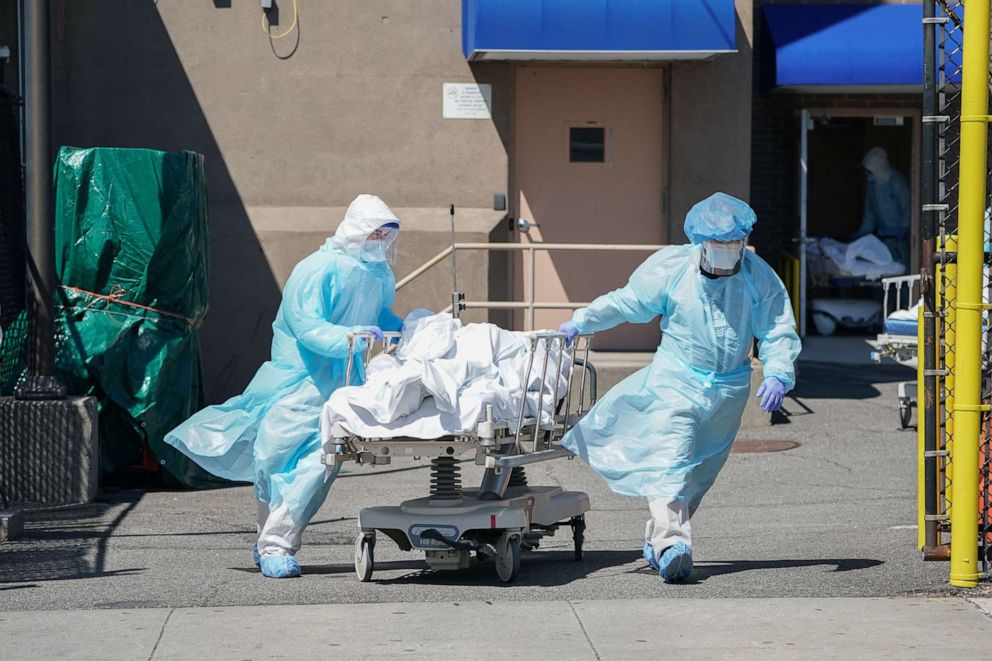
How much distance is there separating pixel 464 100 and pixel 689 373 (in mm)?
6620

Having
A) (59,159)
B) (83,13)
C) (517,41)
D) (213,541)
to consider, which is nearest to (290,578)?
(213,541)

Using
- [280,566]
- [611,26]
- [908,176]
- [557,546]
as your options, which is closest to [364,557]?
[280,566]

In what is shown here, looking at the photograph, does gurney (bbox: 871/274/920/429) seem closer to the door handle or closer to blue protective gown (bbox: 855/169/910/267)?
the door handle

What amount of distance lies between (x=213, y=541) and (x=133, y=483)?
7.40 ft

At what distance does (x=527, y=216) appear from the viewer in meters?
13.8

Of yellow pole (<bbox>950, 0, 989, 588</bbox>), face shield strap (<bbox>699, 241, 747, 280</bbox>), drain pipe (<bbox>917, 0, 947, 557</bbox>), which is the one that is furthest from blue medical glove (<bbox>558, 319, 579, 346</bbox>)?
yellow pole (<bbox>950, 0, 989, 588</bbox>)

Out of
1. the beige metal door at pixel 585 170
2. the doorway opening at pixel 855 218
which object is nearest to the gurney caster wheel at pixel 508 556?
the beige metal door at pixel 585 170

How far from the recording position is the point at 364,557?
7133 mm

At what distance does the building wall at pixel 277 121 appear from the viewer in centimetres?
1310

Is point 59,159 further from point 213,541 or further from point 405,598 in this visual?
point 405,598

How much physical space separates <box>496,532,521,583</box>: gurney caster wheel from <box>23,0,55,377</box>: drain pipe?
3.99 meters

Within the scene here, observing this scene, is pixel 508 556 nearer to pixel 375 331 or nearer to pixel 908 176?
pixel 375 331

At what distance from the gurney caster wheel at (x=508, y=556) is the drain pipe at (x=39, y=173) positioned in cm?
399

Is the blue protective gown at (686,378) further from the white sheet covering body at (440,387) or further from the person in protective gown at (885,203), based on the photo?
the person in protective gown at (885,203)
